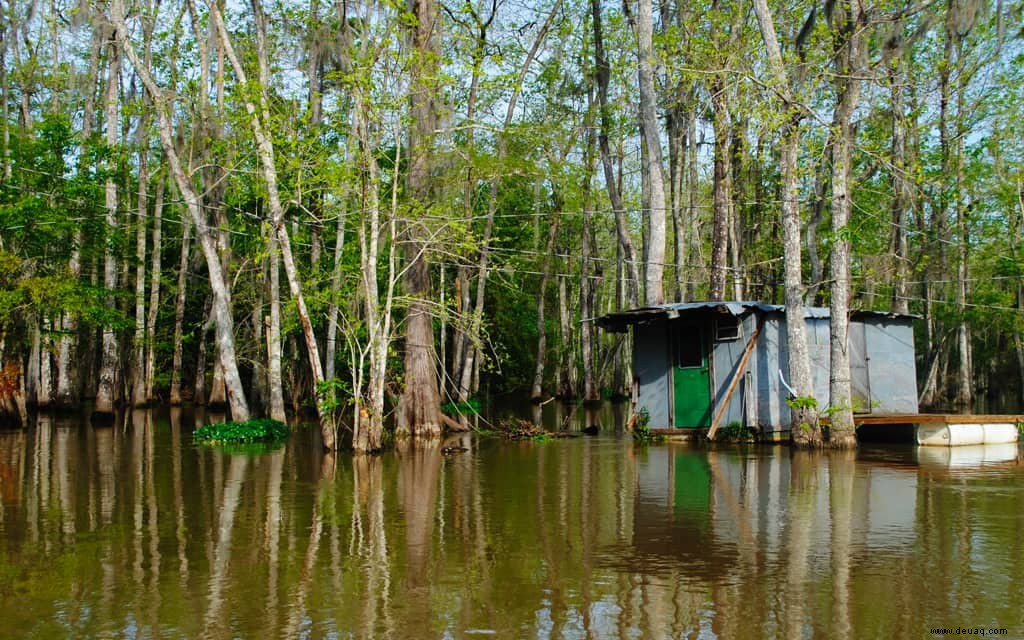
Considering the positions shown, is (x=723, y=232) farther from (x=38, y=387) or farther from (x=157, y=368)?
(x=157, y=368)

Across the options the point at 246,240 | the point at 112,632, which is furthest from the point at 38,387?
the point at 112,632

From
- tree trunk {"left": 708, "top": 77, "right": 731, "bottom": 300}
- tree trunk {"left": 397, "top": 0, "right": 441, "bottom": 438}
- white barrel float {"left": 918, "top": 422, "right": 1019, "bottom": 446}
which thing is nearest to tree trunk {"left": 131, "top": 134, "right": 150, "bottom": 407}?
tree trunk {"left": 397, "top": 0, "right": 441, "bottom": 438}

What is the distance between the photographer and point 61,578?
7.95 m

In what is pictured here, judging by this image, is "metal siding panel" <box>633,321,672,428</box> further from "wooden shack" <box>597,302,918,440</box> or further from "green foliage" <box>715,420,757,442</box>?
"green foliage" <box>715,420,757,442</box>

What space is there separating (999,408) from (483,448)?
23904 millimetres

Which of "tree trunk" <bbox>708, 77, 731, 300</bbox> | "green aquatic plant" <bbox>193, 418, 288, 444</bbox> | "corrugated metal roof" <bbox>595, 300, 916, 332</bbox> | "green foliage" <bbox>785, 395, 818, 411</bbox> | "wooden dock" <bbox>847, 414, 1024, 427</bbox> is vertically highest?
"tree trunk" <bbox>708, 77, 731, 300</bbox>

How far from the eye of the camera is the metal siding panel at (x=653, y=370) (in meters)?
21.1

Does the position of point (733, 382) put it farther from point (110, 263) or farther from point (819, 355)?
point (110, 263)

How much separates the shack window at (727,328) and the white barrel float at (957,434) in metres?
4.13

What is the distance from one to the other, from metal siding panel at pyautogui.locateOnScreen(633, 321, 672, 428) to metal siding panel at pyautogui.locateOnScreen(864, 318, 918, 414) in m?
4.66

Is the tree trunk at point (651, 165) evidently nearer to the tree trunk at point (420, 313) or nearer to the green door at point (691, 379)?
the green door at point (691, 379)

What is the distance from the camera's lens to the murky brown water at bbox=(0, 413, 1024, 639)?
668 centimetres

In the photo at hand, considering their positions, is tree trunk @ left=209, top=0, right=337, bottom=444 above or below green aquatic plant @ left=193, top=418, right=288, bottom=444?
above

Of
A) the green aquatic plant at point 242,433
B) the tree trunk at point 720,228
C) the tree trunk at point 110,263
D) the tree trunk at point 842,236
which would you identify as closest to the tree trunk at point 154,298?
the tree trunk at point 110,263
